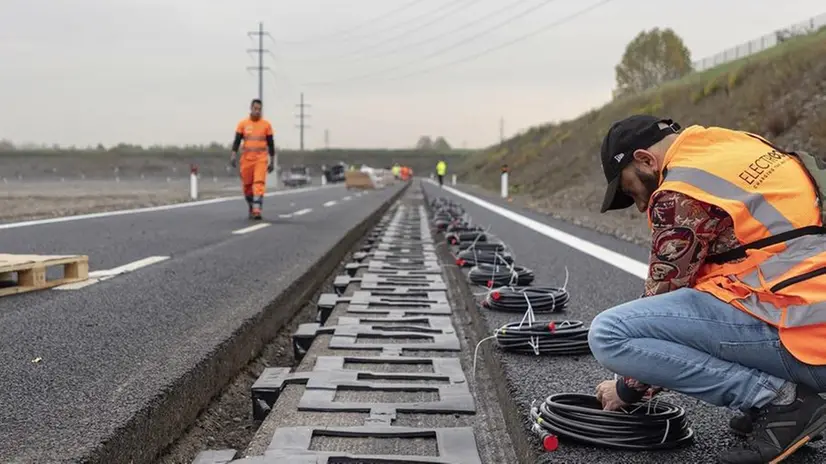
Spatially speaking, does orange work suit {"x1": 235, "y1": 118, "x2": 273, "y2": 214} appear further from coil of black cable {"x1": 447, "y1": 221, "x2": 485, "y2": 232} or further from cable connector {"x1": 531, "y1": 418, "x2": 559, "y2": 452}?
cable connector {"x1": 531, "y1": 418, "x2": 559, "y2": 452}

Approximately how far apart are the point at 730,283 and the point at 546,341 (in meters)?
1.64

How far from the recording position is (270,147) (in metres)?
13.5

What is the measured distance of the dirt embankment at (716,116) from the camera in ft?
57.1

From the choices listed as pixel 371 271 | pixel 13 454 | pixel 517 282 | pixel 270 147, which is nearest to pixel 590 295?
pixel 517 282

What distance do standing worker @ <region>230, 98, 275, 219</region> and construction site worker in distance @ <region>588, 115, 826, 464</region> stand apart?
11.0 meters

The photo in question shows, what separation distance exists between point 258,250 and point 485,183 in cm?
5352

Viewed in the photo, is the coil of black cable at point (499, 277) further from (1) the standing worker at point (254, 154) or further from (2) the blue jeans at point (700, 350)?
(1) the standing worker at point (254, 154)

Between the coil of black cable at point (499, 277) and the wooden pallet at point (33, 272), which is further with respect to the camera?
the coil of black cable at point (499, 277)

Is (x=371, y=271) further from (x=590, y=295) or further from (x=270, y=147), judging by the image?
(x=270, y=147)

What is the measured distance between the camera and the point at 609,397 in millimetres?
3039

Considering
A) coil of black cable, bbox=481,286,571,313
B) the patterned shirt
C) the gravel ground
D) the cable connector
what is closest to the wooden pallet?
coil of black cable, bbox=481,286,571,313

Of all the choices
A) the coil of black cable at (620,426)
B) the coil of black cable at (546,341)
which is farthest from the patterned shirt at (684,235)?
the coil of black cable at (546,341)

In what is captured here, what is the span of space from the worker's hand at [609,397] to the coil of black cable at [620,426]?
4cm

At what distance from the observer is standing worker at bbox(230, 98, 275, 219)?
1327 cm
